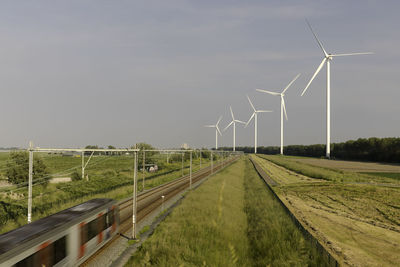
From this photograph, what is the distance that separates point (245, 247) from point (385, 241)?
12.5m

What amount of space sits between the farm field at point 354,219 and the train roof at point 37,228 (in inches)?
610

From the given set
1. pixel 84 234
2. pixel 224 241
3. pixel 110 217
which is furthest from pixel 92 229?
pixel 224 241

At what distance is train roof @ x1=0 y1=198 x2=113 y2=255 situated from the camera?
30.5 ft

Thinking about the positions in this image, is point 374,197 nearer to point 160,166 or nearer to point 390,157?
point 160,166

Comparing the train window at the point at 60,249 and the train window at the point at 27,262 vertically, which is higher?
the train window at the point at 27,262

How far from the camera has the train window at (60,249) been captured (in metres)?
10.6

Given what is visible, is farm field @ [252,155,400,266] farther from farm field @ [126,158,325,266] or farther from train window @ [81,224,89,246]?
train window @ [81,224,89,246]

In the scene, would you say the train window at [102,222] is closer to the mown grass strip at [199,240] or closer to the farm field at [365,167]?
the mown grass strip at [199,240]

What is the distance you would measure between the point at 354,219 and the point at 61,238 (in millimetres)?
27077

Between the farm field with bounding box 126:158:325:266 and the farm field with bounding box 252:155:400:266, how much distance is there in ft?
12.0

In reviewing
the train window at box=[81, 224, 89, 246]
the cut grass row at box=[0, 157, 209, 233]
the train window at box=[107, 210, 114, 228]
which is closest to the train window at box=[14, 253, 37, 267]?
the train window at box=[81, 224, 89, 246]

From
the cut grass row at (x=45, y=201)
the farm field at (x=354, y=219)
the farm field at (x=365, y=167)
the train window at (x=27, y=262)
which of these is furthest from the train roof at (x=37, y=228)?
the farm field at (x=365, y=167)

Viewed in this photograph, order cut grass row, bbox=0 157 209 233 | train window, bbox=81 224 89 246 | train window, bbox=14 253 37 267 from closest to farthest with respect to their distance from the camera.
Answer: train window, bbox=14 253 37 267 < train window, bbox=81 224 89 246 < cut grass row, bbox=0 157 209 233

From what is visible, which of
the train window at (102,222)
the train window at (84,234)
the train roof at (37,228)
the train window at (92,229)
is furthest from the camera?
the train window at (102,222)
